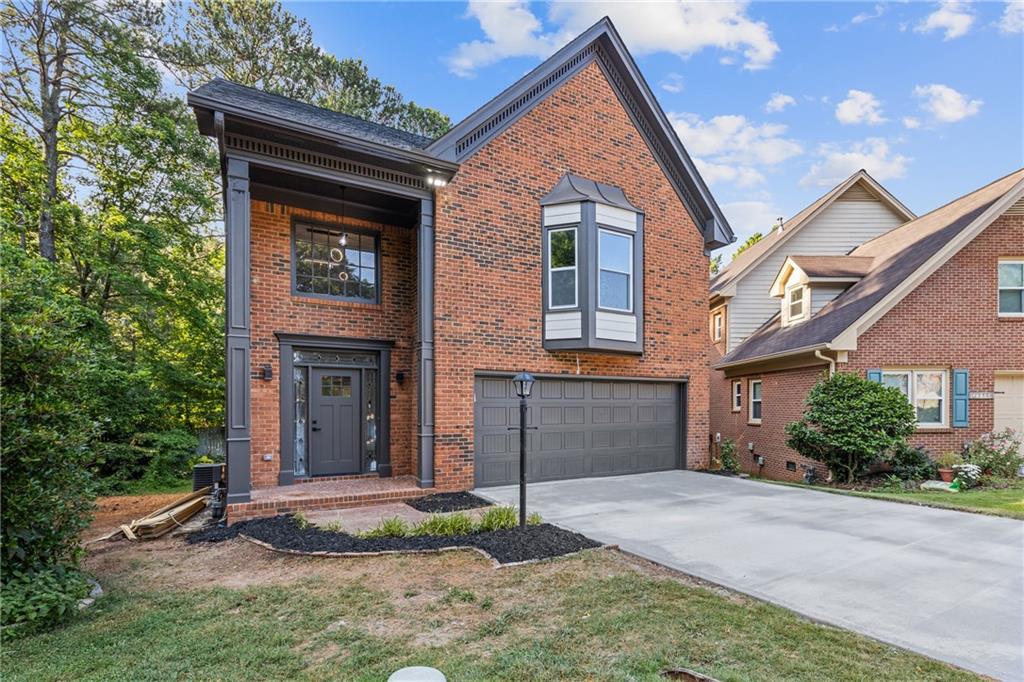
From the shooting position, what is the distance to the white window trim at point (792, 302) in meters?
13.6

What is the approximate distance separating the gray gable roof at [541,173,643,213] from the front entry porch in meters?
6.05

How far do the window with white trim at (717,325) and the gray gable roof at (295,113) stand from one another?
1225 cm

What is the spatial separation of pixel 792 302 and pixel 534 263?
362 inches

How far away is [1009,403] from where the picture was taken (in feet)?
36.8

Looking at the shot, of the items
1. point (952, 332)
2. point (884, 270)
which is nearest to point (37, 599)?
point (952, 332)

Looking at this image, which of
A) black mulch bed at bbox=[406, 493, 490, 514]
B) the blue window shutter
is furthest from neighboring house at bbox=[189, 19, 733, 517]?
the blue window shutter

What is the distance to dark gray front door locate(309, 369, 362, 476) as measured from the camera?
8.73 m

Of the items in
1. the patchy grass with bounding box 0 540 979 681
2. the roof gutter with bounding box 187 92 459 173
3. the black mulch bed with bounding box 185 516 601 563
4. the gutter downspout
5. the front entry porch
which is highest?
the roof gutter with bounding box 187 92 459 173

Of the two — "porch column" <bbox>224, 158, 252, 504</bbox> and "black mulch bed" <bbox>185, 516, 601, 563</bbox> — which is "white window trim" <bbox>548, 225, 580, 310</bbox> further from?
"porch column" <bbox>224, 158, 252, 504</bbox>

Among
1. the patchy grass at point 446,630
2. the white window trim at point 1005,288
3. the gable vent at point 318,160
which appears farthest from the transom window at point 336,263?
the white window trim at point 1005,288

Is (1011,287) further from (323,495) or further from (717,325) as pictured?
(323,495)

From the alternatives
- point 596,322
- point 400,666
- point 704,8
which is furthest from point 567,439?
point 704,8

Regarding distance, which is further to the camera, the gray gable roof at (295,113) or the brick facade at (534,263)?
the brick facade at (534,263)

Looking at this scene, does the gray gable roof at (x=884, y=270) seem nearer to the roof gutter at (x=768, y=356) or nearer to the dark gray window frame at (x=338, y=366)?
the roof gutter at (x=768, y=356)
